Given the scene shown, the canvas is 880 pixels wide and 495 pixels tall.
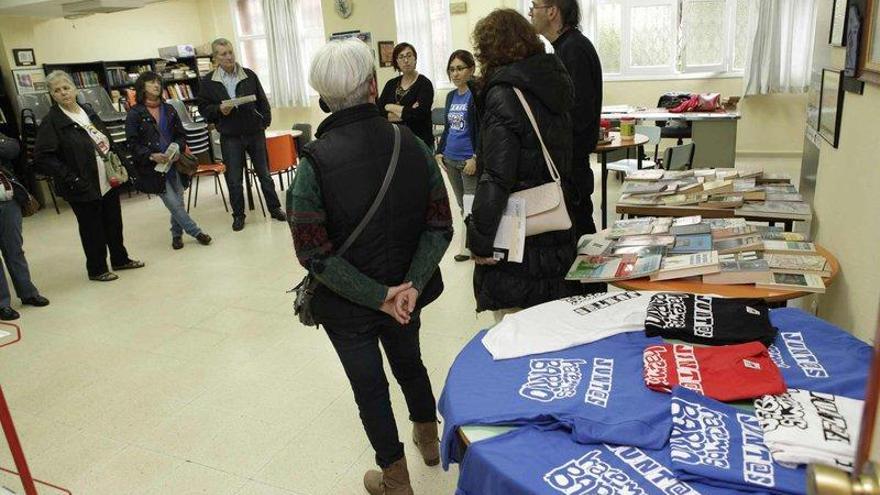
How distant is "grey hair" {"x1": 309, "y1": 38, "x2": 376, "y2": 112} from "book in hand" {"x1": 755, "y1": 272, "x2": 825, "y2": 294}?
54.0 inches

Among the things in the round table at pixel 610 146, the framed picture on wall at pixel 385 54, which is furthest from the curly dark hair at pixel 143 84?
the round table at pixel 610 146

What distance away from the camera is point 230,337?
341cm

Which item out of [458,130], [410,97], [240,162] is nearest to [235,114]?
[240,162]

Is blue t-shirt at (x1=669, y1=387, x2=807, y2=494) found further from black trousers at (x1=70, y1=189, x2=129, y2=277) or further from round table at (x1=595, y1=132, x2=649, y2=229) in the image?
black trousers at (x1=70, y1=189, x2=129, y2=277)

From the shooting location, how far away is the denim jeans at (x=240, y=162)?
5.51 metres

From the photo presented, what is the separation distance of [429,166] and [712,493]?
3.67 feet

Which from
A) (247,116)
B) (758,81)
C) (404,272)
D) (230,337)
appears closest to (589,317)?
(404,272)

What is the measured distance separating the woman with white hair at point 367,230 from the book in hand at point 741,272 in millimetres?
914

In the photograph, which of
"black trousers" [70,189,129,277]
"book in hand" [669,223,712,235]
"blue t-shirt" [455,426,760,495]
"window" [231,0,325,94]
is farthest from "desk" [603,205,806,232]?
"window" [231,0,325,94]

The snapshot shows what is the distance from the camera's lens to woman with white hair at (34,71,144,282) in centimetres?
393

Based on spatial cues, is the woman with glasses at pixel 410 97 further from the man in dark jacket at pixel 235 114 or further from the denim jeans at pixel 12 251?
the denim jeans at pixel 12 251

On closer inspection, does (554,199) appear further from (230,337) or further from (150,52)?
(150,52)

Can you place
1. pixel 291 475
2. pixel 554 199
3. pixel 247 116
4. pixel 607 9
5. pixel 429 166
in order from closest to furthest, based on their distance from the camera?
pixel 429 166
pixel 554 199
pixel 291 475
pixel 247 116
pixel 607 9

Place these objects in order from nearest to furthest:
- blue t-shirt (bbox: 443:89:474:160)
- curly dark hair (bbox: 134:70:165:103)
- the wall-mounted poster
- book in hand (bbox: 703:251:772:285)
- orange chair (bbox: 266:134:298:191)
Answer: book in hand (bbox: 703:251:772:285) → blue t-shirt (bbox: 443:89:474:160) → curly dark hair (bbox: 134:70:165:103) → orange chair (bbox: 266:134:298:191) → the wall-mounted poster
